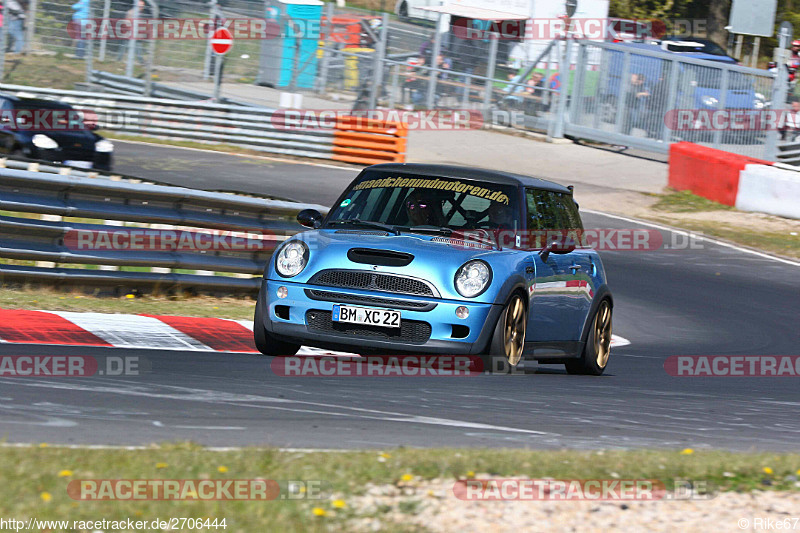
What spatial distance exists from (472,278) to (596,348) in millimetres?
2212

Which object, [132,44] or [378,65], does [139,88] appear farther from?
[378,65]

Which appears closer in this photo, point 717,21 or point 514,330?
point 514,330

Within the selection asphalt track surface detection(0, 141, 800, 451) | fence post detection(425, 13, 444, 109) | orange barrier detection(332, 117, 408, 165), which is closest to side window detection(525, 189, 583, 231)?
asphalt track surface detection(0, 141, 800, 451)

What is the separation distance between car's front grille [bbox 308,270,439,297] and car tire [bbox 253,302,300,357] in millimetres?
513

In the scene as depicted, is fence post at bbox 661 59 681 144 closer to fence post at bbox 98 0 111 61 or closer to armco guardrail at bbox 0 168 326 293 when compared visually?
fence post at bbox 98 0 111 61

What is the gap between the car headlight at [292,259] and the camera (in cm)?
764

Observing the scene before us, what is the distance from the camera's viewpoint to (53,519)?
148 inches

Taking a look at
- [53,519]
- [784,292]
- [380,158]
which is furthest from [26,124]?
[53,519]

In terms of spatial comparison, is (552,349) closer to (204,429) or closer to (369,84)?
(204,429)

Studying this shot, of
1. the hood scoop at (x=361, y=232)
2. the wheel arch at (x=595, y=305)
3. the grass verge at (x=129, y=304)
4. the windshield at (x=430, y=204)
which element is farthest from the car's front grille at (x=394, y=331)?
the grass verge at (x=129, y=304)

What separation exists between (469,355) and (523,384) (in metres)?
0.50

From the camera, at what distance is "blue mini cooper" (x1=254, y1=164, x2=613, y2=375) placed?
739cm

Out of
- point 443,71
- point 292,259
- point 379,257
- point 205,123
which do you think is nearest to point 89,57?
point 205,123

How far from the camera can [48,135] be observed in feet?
62.6
